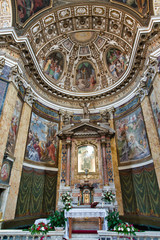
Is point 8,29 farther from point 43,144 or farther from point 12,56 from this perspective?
point 43,144

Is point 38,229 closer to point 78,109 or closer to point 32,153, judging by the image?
point 32,153

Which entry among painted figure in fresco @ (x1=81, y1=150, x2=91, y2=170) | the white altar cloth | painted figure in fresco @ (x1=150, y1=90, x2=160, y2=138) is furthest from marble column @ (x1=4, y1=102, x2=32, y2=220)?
painted figure in fresco @ (x1=150, y1=90, x2=160, y2=138)

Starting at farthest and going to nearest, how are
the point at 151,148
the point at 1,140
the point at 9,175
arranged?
the point at 151,148
the point at 9,175
the point at 1,140

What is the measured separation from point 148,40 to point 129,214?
473 inches

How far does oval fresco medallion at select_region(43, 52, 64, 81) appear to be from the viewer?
53.0 ft

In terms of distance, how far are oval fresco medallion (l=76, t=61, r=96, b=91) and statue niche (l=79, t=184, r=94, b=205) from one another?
10457 millimetres

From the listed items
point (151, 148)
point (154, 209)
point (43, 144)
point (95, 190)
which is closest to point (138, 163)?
point (151, 148)

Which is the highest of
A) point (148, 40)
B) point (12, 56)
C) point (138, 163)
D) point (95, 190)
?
point (148, 40)

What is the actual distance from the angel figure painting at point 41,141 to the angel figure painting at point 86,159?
2.17 meters

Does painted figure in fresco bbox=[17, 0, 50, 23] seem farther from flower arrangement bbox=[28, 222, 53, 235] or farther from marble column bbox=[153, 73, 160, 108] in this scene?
flower arrangement bbox=[28, 222, 53, 235]

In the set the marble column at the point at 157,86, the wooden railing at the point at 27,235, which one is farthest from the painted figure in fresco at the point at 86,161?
→ the wooden railing at the point at 27,235

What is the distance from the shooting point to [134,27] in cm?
1260

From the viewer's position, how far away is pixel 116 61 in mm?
16250

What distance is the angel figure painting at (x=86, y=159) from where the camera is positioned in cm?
1276
